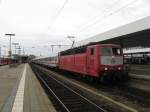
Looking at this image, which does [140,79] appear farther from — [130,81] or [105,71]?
[105,71]

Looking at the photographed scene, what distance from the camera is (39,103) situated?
46.6ft

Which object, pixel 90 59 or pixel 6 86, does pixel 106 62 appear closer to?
pixel 90 59

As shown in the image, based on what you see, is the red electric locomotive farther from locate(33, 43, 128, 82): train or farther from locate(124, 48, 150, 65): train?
locate(124, 48, 150, 65): train

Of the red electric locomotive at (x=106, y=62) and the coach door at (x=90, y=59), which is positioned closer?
the red electric locomotive at (x=106, y=62)

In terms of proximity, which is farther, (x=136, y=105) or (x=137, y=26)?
(x=137, y=26)

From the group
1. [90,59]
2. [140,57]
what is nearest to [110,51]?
[90,59]

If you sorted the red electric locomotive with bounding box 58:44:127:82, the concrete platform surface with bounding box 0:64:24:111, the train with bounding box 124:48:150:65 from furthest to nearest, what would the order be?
1. the train with bounding box 124:48:150:65
2. the red electric locomotive with bounding box 58:44:127:82
3. the concrete platform surface with bounding box 0:64:24:111

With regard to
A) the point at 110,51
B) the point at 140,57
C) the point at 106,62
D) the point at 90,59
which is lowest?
the point at 106,62

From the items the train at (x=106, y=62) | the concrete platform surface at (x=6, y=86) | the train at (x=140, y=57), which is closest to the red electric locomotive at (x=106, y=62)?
the train at (x=106, y=62)

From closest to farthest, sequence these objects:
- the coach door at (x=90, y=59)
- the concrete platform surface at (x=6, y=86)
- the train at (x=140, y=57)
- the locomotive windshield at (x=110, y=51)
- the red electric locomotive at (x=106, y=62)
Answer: the concrete platform surface at (x=6, y=86) < the red electric locomotive at (x=106, y=62) < the locomotive windshield at (x=110, y=51) < the coach door at (x=90, y=59) < the train at (x=140, y=57)

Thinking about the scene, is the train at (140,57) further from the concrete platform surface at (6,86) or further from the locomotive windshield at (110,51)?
the locomotive windshield at (110,51)

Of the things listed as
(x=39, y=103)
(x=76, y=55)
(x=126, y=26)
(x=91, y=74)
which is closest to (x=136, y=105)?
(x=39, y=103)

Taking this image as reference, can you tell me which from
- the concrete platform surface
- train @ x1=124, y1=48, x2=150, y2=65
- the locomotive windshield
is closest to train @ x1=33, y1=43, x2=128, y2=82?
the locomotive windshield

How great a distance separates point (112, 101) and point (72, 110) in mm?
2687
